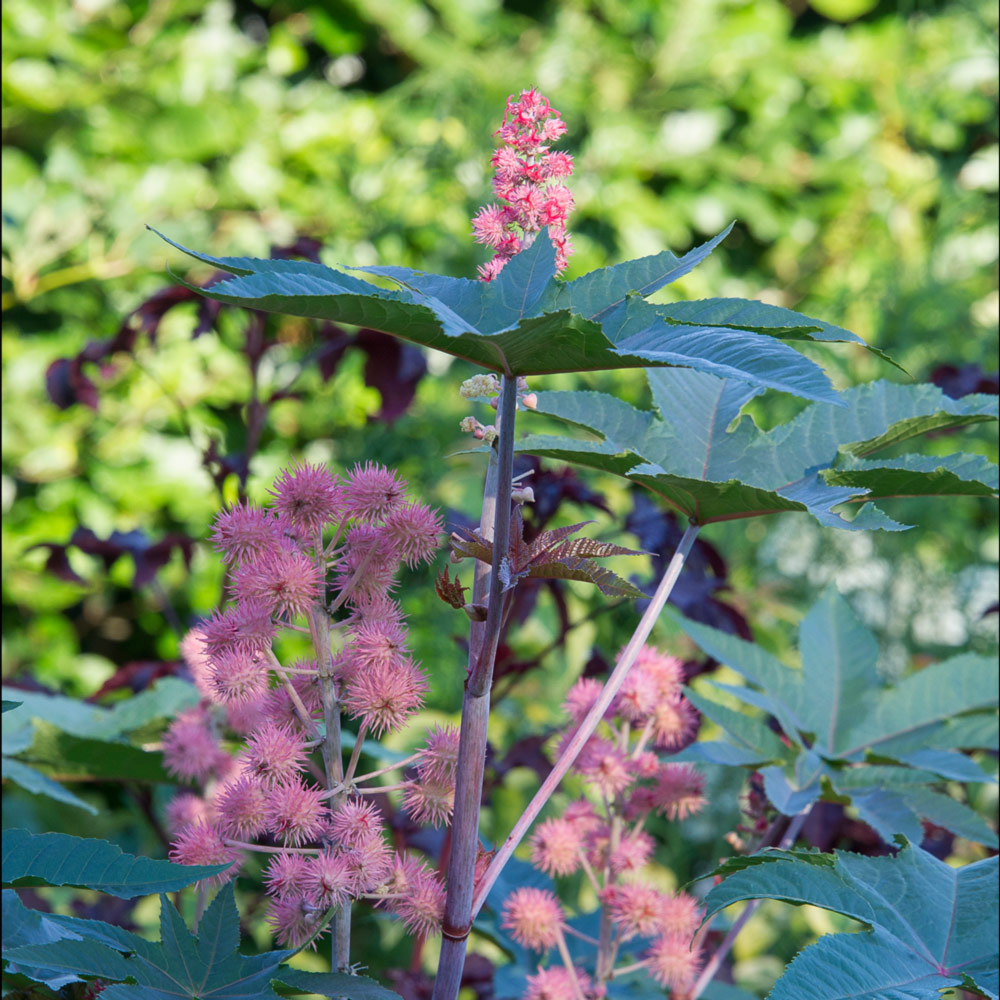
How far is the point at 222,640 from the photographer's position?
522 millimetres

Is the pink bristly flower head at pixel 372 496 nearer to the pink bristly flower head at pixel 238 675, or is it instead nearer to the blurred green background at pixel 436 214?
the pink bristly flower head at pixel 238 675

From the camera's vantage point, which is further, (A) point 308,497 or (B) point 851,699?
(B) point 851,699

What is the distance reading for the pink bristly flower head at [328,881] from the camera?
0.48 metres

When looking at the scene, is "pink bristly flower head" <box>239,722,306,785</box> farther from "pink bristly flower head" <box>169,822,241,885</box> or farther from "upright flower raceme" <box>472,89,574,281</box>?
"upright flower raceme" <box>472,89,574,281</box>

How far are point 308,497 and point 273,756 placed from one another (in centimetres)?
13

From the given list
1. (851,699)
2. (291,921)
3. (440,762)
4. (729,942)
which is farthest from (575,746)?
(851,699)

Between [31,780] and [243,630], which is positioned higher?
[243,630]

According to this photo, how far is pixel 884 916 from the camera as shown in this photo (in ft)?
1.86

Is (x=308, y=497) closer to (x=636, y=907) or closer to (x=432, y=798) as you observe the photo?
(x=432, y=798)

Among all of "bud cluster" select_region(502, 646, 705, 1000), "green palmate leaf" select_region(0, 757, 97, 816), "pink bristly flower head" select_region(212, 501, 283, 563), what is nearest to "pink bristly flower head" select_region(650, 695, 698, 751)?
"bud cluster" select_region(502, 646, 705, 1000)

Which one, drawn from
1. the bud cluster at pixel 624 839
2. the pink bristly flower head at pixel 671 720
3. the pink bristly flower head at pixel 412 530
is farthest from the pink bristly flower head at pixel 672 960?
the pink bristly flower head at pixel 412 530

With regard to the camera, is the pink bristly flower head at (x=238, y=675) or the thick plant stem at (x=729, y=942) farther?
the thick plant stem at (x=729, y=942)

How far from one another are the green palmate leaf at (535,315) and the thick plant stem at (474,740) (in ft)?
0.12

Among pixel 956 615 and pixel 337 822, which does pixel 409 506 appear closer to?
pixel 337 822
